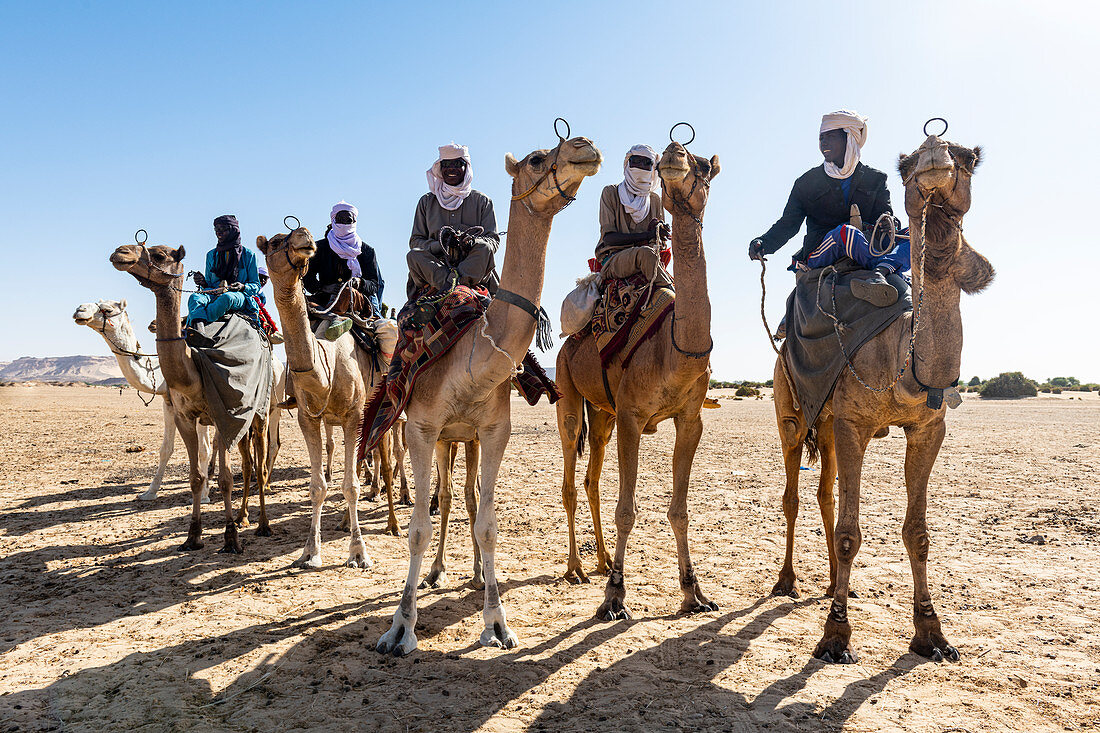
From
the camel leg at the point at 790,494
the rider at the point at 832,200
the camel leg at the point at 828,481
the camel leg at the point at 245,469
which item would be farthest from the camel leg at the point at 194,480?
the camel leg at the point at 828,481

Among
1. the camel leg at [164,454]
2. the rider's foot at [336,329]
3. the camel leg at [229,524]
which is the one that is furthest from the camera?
the camel leg at [164,454]

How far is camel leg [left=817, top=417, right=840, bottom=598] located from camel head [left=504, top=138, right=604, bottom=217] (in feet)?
9.93

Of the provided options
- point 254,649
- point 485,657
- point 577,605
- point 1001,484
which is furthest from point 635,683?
point 1001,484

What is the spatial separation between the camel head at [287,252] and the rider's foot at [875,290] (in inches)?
171

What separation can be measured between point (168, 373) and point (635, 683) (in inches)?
226

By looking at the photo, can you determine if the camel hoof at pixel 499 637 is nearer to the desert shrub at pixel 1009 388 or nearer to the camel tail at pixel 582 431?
the camel tail at pixel 582 431

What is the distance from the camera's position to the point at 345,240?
875 centimetres

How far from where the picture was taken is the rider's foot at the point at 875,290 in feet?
15.6

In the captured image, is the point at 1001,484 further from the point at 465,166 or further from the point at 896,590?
the point at 465,166

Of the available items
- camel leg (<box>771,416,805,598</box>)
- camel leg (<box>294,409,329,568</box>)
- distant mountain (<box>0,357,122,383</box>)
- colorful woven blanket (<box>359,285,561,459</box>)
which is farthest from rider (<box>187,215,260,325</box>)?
distant mountain (<box>0,357,122,383</box>)

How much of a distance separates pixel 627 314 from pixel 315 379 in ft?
10.3

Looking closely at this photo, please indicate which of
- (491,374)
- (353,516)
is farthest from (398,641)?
(353,516)

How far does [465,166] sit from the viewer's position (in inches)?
233

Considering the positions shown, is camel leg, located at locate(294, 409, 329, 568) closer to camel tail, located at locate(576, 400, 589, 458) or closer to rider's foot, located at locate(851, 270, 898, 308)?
camel tail, located at locate(576, 400, 589, 458)
